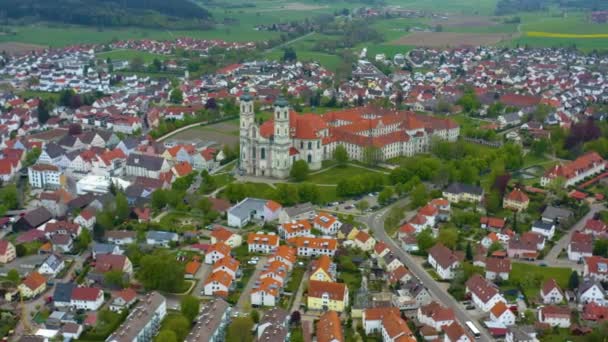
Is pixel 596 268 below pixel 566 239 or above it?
above

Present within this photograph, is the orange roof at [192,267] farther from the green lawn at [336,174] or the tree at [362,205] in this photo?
the green lawn at [336,174]

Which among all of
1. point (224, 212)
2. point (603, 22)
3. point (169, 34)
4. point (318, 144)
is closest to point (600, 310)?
point (224, 212)

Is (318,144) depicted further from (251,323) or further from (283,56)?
(283,56)

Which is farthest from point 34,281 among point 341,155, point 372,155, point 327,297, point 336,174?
point 372,155

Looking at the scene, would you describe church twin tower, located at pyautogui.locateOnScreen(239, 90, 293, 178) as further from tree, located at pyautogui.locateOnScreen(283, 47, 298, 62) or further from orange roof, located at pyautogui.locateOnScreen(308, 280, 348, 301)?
tree, located at pyautogui.locateOnScreen(283, 47, 298, 62)

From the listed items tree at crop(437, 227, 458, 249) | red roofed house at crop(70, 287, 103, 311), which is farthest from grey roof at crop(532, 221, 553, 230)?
red roofed house at crop(70, 287, 103, 311)

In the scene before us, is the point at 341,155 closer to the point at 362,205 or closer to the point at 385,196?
the point at 385,196
